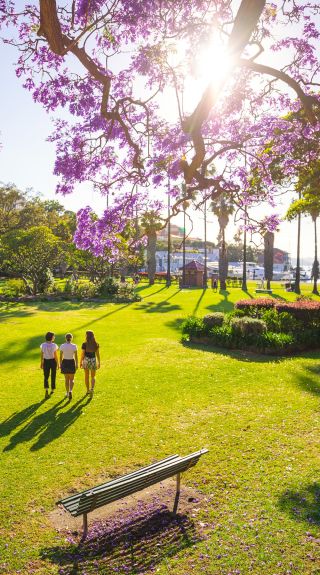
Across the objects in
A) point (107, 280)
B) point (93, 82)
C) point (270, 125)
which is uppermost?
point (93, 82)

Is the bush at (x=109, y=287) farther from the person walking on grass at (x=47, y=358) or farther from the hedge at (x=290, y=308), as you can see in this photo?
the person walking on grass at (x=47, y=358)

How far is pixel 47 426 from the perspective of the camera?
11031 mm

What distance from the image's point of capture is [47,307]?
36.3m

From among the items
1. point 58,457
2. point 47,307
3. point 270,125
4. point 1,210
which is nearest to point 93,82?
point 270,125

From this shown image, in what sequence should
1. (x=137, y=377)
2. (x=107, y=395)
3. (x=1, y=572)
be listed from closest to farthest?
(x=1, y=572) < (x=107, y=395) < (x=137, y=377)

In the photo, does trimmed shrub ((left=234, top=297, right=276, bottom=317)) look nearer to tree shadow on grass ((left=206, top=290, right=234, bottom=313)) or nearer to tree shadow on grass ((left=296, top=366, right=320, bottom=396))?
tree shadow on grass ((left=296, top=366, right=320, bottom=396))

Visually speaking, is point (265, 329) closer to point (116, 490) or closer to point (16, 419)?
point (16, 419)

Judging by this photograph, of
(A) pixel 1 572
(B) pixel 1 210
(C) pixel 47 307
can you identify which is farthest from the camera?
(B) pixel 1 210

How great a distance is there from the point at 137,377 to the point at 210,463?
667cm

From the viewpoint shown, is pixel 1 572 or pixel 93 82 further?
pixel 93 82

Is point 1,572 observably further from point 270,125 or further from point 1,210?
point 1,210

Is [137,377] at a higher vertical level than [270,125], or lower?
lower

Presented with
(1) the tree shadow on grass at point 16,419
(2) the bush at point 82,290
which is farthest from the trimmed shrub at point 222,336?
(2) the bush at point 82,290

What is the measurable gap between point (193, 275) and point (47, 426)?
50.8 metres
